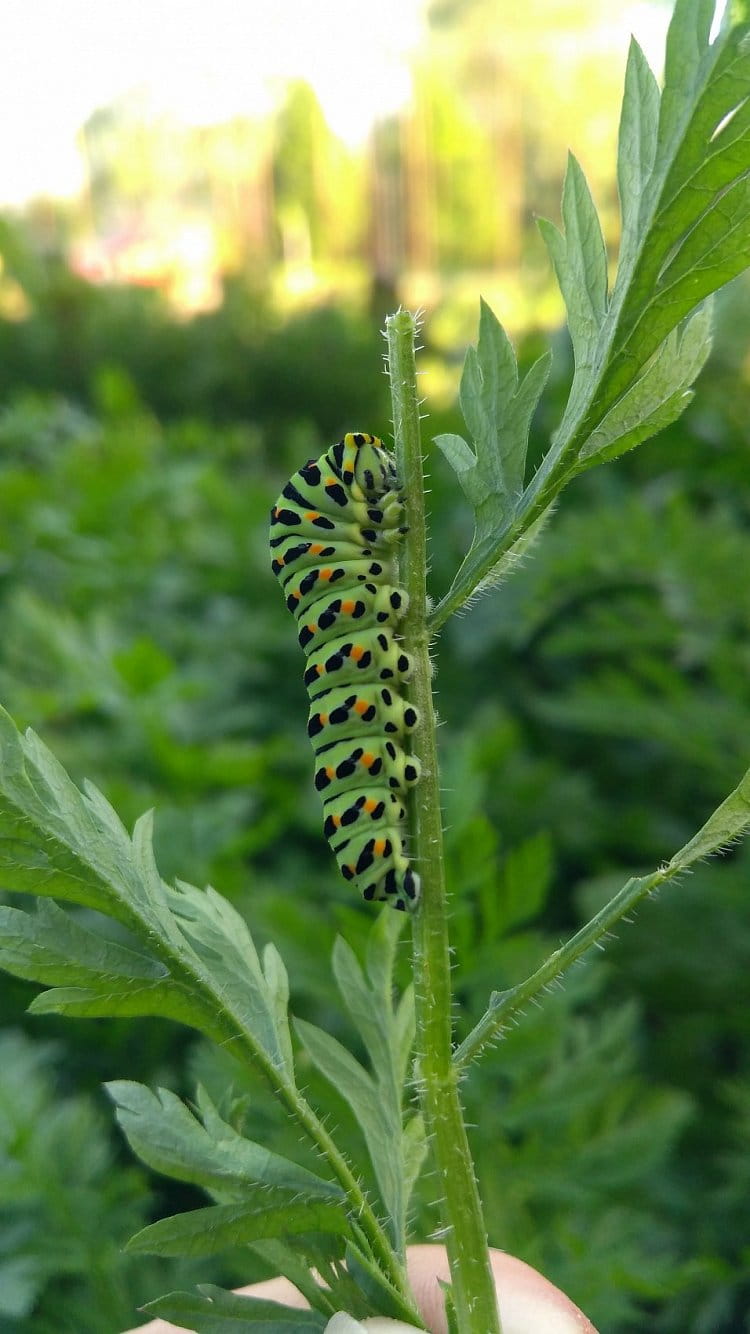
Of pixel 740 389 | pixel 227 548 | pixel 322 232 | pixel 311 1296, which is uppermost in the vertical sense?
pixel 322 232

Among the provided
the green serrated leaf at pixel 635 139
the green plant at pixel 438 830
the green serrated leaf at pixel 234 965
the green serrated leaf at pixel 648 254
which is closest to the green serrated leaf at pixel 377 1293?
the green plant at pixel 438 830

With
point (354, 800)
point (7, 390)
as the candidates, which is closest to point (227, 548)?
point (354, 800)

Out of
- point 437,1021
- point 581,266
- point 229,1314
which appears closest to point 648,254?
point 581,266

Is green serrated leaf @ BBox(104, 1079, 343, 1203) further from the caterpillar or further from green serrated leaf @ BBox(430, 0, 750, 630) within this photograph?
green serrated leaf @ BBox(430, 0, 750, 630)

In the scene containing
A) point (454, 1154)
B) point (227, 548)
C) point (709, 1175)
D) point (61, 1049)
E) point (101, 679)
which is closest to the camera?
point (454, 1154)

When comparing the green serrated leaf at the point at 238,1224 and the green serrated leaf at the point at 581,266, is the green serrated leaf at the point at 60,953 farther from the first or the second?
the green serrated leaf at the point at 581,266

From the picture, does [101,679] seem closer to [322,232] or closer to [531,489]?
[531,489]

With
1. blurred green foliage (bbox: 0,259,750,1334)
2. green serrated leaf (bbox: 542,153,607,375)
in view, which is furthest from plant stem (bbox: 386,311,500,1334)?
blurred green foliage (bbox: 0,259,750,1334)

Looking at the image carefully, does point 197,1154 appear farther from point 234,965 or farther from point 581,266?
point 581,266
